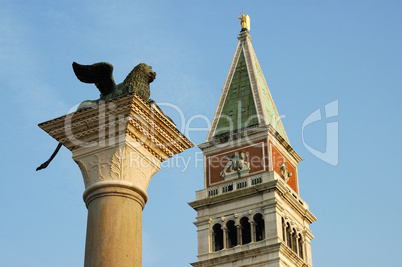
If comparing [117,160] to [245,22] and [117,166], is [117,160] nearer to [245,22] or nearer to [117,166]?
[117,166]

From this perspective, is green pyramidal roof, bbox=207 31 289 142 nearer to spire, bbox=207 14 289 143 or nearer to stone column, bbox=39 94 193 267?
spire, bbox=207 14 289 143

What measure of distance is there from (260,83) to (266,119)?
452 centimetres

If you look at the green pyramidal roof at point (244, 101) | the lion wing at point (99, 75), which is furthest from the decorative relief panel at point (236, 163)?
the lion wing at point (99, 75)

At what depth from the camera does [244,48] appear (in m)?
56.9

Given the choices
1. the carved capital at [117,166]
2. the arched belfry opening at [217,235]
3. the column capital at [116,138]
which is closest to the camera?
the carved capital at [117,166]

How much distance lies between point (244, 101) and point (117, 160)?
42984 millimetres

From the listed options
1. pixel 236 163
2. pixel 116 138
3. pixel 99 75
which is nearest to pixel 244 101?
pixel 236 163

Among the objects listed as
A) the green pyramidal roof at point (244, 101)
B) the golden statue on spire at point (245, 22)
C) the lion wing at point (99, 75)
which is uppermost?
the golden statue on spire at point (245, 22)

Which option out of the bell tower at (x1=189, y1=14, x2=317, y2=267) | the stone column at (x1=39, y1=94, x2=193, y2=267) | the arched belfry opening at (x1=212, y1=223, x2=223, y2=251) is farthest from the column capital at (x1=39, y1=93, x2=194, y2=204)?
the arched belfry opening at (x1=212, y1=223, x2=223, y2=251)

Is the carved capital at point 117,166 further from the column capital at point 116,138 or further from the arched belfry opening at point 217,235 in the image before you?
the arched belfry opening at point 217,235

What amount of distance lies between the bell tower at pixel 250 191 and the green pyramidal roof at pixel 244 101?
0.22 feet

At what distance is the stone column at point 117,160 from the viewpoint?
9961 millimetres

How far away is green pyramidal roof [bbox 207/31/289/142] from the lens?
2051 inches

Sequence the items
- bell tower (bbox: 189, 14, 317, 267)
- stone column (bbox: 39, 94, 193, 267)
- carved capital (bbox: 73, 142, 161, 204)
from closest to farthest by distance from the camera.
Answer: stone column (bbox: 39, 94, 193, 267) < carved capital (bbox: 73, 142, 161, 204) < bell tower (bbox: 189, 14, 317, 267)
